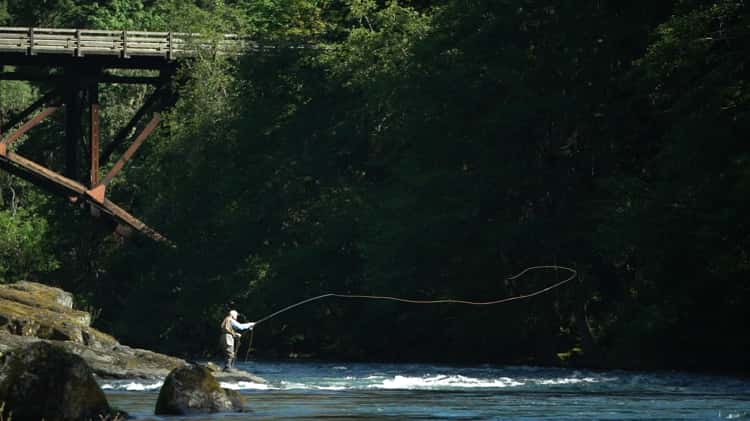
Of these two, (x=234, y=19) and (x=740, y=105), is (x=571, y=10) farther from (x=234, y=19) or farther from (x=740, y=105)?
(x=234, y=19)

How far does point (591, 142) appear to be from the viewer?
139 feet

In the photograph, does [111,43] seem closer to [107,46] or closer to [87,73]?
[107,46]

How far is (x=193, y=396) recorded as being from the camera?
23734 millimetres

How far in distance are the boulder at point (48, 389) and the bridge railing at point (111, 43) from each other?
33.2m

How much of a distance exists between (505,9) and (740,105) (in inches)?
440

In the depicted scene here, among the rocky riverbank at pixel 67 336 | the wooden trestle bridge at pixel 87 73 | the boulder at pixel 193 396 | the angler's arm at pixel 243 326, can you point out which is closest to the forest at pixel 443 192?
the wooden trestle bridge at pixel 87 73

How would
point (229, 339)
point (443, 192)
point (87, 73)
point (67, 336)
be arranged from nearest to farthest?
1. point (229, 339)
2. point (67, 336)
3. point (443, 192)
4. point (87, 73)

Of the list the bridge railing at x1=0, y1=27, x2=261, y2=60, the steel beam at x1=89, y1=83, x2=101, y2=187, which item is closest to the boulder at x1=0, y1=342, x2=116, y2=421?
the bridge railing at x1=0, y1=27, x2=261, y2=60

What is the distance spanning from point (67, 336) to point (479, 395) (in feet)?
40.3

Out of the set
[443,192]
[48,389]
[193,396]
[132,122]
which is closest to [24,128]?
[132,122]

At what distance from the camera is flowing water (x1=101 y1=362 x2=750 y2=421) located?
24.4 metres

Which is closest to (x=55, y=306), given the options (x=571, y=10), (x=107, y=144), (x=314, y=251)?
(x=314, y=251)

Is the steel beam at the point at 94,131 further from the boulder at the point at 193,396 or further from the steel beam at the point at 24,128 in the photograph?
the boulder at the point at 193,396

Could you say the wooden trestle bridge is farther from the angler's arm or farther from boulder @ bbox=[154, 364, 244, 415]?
boulder @ bbox=[154, 364, 244, 415]
